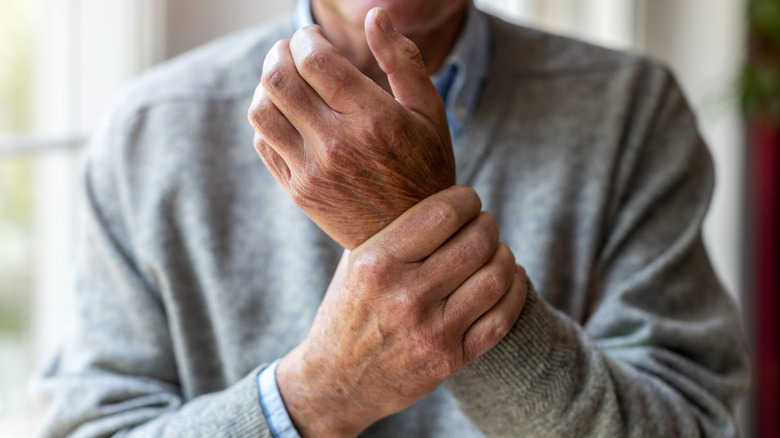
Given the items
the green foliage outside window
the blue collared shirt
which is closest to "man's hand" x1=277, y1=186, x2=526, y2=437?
the blue collared shirt

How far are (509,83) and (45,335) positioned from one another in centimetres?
84

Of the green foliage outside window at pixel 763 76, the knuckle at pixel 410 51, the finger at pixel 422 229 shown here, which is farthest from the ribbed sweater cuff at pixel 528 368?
the green foliage outside window at pixel 763 76

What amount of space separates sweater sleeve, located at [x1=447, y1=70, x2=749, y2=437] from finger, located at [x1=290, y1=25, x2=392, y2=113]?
0.84 feet

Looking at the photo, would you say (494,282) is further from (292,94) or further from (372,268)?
(292,94)

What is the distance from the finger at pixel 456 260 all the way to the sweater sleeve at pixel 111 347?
0.31 m

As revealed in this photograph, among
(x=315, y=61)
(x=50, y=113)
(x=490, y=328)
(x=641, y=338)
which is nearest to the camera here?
(x=315, y=61)

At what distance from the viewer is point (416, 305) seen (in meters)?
0.55

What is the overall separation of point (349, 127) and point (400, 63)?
0.07m

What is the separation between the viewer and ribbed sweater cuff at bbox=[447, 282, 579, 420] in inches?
24.6

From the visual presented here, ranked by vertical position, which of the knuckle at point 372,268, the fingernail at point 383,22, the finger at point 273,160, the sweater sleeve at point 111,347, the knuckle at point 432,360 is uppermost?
the fingernail at point 383,22

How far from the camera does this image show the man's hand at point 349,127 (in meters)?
0.49

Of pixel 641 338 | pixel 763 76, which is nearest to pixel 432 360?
pixel 641 338

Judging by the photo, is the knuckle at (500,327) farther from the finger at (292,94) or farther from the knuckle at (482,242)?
the finger at (292,94)

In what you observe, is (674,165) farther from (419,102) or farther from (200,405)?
(200,405)
